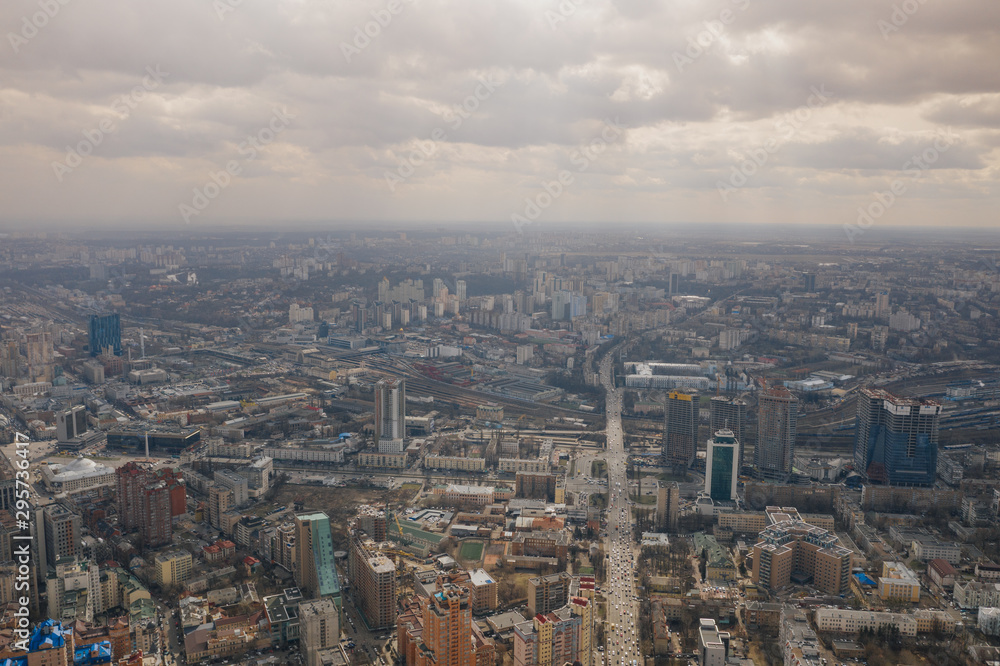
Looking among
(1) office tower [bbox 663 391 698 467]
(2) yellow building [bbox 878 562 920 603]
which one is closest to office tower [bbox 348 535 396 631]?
(2) yellow building [bbox 878 562 920 603]

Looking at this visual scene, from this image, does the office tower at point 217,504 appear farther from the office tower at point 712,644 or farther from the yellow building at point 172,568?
the office tower at point 712,644

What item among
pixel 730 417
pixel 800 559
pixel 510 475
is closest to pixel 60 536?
pixel 510 475

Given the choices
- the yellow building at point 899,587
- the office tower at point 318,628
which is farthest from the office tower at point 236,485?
the yellow building at point 899,587

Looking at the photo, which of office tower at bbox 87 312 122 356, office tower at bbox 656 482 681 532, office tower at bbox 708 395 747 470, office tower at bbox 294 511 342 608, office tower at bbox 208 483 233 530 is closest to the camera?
office tower at bbox 294 511 342 608

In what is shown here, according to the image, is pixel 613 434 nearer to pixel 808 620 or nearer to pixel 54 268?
pixel 808 620

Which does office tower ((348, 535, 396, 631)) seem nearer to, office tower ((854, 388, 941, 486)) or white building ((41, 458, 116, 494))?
white building ((41, 458, 116, 494))

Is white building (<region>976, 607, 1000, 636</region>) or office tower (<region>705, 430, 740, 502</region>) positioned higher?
office tower (<region>705, 430, 740, 502</region>)
